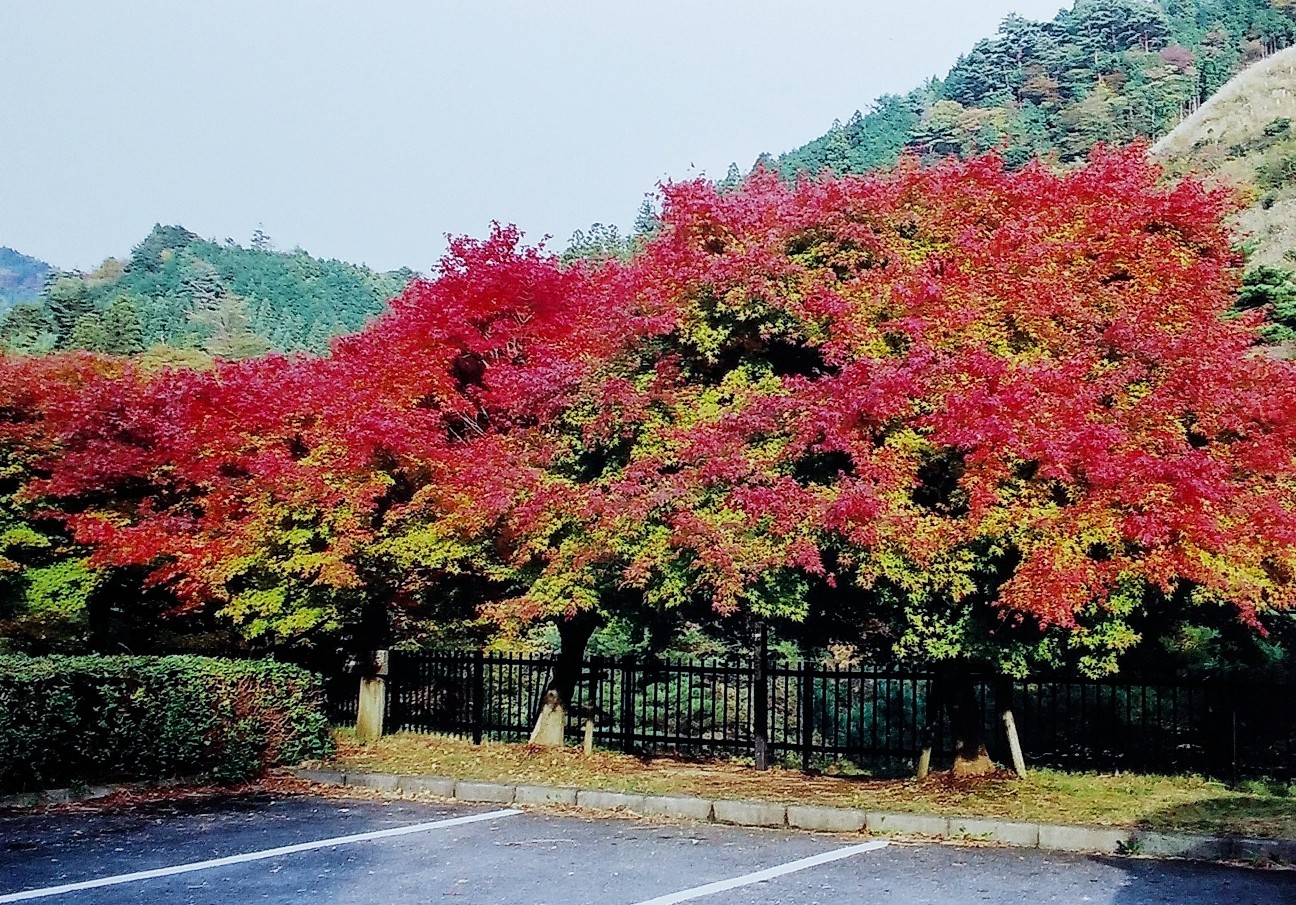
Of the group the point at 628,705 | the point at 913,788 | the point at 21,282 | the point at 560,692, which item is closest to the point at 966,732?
the point at 913,788

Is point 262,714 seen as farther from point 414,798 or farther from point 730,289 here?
point 730,289

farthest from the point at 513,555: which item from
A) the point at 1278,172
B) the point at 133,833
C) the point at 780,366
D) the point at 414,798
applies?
the point at 1278,172

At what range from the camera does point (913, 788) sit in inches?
472

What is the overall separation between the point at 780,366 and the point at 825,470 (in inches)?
Result: 59.3

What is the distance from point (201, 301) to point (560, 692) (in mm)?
84650

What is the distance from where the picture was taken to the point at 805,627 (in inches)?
671

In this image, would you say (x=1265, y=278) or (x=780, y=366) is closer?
(x=780, y=366)

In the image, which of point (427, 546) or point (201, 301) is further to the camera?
point (201, 301)

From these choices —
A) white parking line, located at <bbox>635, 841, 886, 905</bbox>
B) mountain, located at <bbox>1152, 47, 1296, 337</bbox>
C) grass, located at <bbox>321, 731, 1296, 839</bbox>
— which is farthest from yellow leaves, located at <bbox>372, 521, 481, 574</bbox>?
mountain, located at <bbox>1152, 47, 1296, 337</bbox>

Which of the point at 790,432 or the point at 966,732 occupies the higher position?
the point at 790,432

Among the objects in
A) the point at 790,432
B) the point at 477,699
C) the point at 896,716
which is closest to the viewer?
the point at 790,432

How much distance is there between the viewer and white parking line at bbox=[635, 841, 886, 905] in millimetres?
7426

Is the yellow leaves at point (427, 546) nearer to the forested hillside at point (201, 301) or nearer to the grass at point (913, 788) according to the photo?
the grass at point (913, 788)

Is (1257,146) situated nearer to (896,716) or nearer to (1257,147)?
(1257,147)
